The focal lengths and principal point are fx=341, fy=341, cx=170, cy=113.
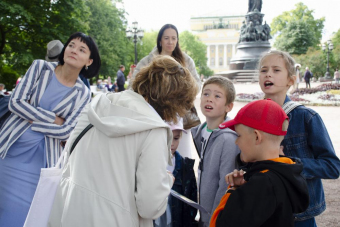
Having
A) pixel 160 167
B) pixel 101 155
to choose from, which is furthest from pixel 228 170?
pixel 101 155

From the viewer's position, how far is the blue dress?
2813 millimetres

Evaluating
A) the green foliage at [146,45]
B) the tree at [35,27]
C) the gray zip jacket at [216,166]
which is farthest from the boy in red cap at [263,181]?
the green foliage at [146,45]

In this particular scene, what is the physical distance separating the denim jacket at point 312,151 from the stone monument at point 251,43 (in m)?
31.3

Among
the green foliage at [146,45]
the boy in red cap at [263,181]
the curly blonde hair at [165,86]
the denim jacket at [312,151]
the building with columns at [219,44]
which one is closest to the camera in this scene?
the boy in red cap at [263,181]

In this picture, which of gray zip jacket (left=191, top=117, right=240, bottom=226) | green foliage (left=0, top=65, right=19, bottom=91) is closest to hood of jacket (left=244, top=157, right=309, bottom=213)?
gray zip jacket (left=191, top=117, right=240, bottom=226)

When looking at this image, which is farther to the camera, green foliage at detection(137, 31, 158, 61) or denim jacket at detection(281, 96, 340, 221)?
green foliage at detection(137, 31, 158, 61)

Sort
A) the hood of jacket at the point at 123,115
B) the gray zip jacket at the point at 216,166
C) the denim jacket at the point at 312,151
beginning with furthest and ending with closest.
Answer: the gray zip jacket at the point at 216,166 → the denim jacket at the point at 312,151 → the hood of jacket at the point at 123,115

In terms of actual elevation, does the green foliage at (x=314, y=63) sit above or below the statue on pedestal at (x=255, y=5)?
below

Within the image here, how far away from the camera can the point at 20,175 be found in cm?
289

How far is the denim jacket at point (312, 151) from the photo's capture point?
7.00 feet

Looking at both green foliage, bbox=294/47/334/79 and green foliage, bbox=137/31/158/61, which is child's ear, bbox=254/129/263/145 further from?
green foliage, bbox=137/31/158/61

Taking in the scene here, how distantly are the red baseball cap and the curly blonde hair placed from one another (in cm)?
39

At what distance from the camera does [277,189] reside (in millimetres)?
1613

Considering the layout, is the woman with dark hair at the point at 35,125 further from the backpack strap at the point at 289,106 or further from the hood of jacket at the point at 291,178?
the hood of jacket at the point at 291,178
